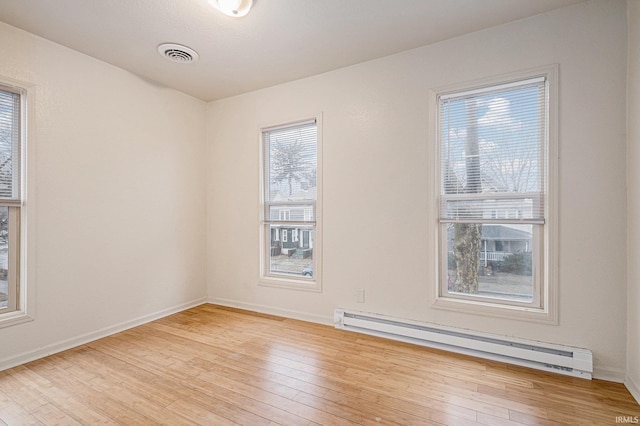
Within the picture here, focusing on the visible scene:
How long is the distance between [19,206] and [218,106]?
91.7 inches

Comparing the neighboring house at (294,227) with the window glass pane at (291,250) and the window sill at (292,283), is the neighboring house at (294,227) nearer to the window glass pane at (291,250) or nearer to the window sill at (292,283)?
the window glass pane at (291,250)

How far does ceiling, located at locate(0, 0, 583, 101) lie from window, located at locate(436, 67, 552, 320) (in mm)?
567

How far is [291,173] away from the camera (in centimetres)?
369

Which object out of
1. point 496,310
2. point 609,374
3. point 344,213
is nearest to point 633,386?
point 609,374

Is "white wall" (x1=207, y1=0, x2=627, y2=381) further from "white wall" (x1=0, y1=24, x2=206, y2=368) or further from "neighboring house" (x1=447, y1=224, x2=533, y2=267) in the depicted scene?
"white wall" (x1=0, y1=24, x2=206, y2=368)

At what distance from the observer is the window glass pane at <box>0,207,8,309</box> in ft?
8.26

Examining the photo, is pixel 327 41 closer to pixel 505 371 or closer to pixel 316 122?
pixel 316 122

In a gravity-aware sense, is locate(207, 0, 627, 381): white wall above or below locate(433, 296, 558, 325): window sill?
above

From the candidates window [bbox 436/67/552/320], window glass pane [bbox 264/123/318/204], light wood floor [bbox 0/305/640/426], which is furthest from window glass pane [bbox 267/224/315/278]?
window [bbox 436/67/552/320]

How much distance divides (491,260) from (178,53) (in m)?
3.34

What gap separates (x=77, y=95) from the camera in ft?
9.41

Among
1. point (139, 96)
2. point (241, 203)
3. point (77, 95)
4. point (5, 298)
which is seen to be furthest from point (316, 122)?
point (5, 298)

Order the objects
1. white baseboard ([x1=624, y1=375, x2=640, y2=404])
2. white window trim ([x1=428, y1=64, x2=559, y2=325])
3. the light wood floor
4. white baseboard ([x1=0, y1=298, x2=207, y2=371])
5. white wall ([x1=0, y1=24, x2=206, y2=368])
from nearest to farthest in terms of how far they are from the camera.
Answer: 1. the light wood floor
2. white baseboard ([x1=624, y1=375, x2=640, y2=404])
3. white window trim ([x1=428, y1=64, x2=559, y2=325])
4. white baseboard ([x1=0, y1=298, x2=207, y2=371])
5. white wall ([x1=0, y1=24, x2=206, y2=368])

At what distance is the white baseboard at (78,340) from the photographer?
2469 millimetres
